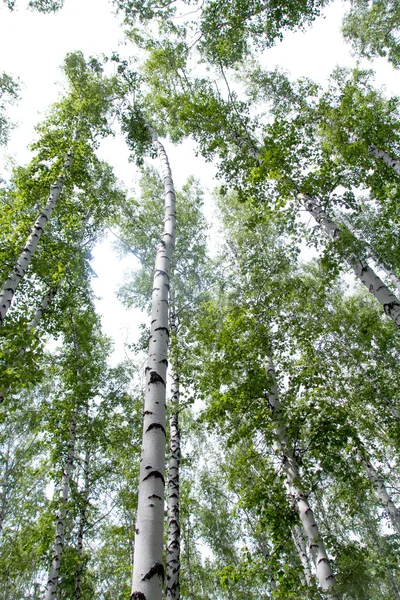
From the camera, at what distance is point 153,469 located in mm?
2926

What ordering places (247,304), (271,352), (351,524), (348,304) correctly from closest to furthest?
(271,352)
(247,304)
(348,304)
(351,524)

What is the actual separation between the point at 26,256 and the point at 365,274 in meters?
6.78

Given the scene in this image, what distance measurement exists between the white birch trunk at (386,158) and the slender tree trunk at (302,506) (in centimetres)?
668

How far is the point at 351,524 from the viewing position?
70.5 feet

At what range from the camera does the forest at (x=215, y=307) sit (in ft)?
19.6

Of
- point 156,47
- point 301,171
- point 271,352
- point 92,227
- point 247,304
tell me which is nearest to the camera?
point 301,171

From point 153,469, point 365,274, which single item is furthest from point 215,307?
point 153,469

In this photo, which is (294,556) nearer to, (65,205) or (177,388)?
(177,388)

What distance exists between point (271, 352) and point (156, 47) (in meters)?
10.7

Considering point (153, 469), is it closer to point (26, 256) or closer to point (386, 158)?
point (26, 256)

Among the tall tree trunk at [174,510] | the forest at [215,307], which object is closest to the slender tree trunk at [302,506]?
the forest at [215,307]

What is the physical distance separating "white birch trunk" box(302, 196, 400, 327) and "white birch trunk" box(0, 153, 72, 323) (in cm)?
608

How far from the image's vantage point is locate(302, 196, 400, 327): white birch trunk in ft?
18.9

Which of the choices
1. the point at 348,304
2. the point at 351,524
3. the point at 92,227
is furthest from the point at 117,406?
the point at 351,524
